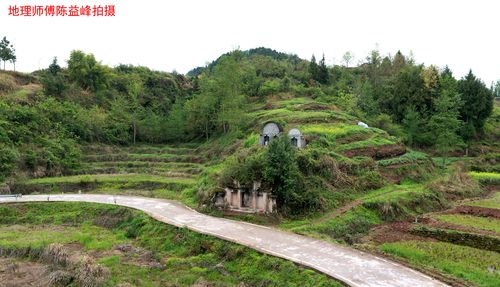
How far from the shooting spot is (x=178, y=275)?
1553 cm

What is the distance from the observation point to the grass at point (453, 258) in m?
13.8

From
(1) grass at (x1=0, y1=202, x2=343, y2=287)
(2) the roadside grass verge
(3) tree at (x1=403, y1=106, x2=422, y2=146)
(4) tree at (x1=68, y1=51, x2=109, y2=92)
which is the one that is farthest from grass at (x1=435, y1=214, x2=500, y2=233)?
(4) tree at (x1=68, y1=51, x2=109, y2=92)

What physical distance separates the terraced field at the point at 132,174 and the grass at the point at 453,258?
13912mm

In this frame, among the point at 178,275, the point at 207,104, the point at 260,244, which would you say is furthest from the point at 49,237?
the point at 207,104

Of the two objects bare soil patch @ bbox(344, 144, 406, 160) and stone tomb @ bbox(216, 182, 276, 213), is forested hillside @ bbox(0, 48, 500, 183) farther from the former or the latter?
stone tomb @ bbox(216, 182, 276, 213)

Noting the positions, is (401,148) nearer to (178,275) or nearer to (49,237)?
(178,275)

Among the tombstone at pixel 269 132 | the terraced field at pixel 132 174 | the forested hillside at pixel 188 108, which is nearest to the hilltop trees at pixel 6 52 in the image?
the forested hillside at pixel 188 108

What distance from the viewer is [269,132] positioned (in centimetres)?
2966

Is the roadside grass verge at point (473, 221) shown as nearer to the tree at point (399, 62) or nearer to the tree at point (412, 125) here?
the tree at point (412, 125)

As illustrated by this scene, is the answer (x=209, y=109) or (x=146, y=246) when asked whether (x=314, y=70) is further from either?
(x=146, y=246)

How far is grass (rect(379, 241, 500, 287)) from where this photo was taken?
1383cm

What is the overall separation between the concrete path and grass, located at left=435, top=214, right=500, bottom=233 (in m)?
9.15

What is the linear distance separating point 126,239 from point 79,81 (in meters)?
40.3

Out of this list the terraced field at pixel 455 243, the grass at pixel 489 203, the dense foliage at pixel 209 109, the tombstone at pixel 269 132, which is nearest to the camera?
the terraced field at pixel 455 243
